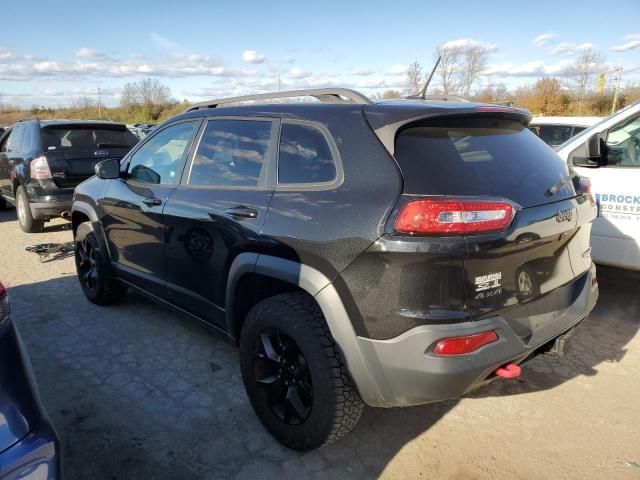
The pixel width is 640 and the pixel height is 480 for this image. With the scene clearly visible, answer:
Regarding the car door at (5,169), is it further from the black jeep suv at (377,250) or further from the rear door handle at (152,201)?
the black jeep suv at (377,250)

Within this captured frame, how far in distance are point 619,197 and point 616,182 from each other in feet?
0.41

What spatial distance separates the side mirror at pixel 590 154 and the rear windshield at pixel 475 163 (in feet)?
5.35

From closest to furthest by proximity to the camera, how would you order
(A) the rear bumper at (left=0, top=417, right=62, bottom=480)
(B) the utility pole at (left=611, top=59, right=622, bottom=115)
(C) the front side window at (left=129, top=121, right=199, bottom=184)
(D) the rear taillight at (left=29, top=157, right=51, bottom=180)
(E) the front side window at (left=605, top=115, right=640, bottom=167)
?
1. (A) the rear bumper at (left=0, top=417, right=62, bottom=480)
2. (C) the front side window at (left=129, top=121, right=199, bottom=184)
3. (E) the front side window at (left=605, top=115, right=640, bottom=167)
4. (D) the rear taillight at (left=29, top=157, right=51, bottom=180)
5. (B) the utility pole at (left=611, top=59, right=622, bottom=115)

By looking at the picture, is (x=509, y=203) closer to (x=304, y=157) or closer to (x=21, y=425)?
(x=304, y=157)

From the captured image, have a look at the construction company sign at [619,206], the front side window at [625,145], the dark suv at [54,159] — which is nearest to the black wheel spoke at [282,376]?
the construction company sign at [619,206]

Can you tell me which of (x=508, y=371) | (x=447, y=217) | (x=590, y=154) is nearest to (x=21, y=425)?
(x=447, y=217)

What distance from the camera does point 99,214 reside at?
13.6ft

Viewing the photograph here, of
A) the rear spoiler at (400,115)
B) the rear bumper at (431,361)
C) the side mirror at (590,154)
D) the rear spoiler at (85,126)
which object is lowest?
the rear bumper at (431,361)

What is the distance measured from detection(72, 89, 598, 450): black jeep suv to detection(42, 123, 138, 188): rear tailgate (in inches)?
189

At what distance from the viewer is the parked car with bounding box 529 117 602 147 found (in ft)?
26.6

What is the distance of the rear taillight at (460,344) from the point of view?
6.56ft

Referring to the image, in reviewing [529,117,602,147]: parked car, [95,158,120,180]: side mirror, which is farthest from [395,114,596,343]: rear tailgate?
[529,117,602,147]: parked car

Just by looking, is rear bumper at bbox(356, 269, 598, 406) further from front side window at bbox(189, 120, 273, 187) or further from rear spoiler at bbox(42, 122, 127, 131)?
rear spoiler at bbox(42, 122, 127, 131)

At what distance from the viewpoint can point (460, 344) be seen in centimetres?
201
